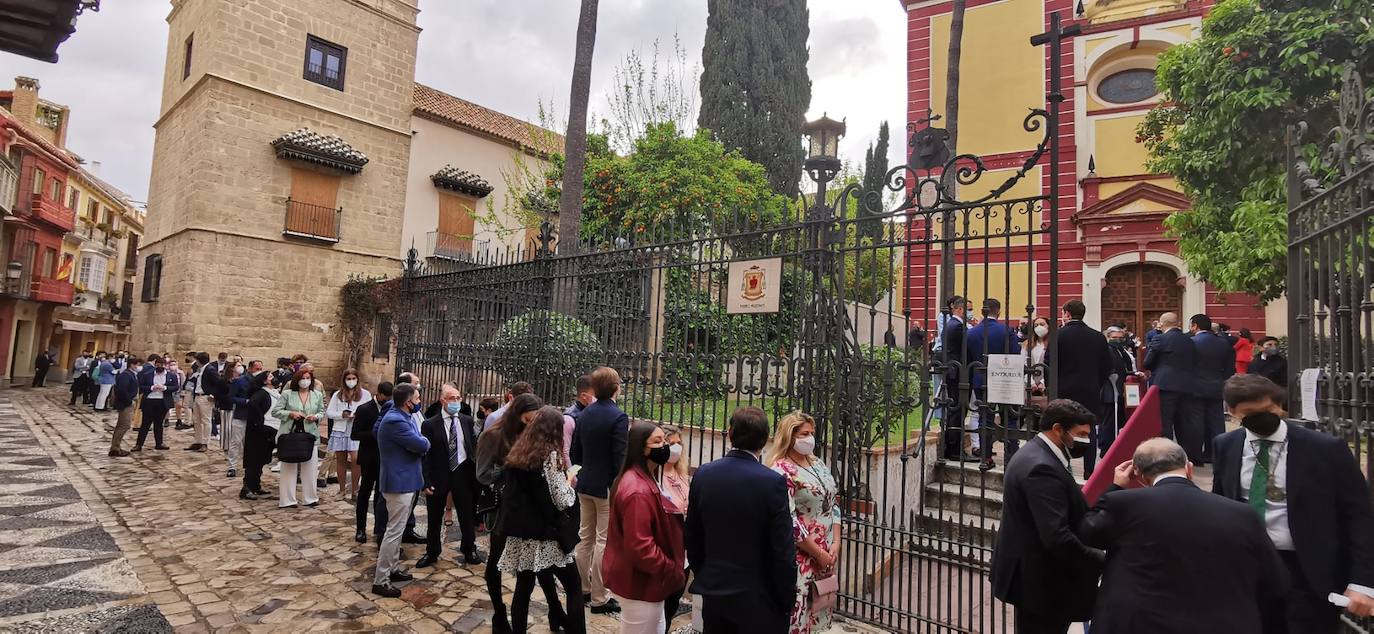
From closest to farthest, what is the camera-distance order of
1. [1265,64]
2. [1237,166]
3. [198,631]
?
[198,631], [1265,64], [1237,166]

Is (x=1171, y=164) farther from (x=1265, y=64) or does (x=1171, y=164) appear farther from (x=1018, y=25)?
(x=1018, y=25)

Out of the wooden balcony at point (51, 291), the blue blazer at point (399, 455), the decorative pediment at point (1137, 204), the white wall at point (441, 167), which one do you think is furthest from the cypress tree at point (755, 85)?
the wooden balcony at point (51, 291)

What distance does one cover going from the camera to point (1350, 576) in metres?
2.93

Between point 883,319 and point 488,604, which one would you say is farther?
point 883,319

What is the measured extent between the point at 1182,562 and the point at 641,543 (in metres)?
2.33

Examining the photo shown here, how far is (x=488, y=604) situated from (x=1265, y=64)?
43.4 feet

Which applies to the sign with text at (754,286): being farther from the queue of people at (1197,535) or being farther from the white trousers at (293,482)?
the white trousers at (293,482)

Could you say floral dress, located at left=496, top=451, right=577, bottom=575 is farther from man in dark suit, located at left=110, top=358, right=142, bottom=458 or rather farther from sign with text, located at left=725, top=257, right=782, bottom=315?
man in dark suit, located at left=110, top=358, right=142, bottom=458

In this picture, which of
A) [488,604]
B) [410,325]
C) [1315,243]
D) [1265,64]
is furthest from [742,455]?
[1265,64]

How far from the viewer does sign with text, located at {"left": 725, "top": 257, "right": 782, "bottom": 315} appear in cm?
589

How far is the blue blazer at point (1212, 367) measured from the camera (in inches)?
277

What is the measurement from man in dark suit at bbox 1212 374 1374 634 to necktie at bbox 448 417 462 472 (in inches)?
220

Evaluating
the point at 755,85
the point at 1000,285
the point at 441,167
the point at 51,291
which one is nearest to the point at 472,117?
the point at 441,167

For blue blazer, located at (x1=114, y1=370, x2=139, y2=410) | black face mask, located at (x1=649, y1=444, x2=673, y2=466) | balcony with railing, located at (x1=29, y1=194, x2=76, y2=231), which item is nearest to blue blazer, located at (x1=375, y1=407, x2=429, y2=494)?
black face mask, located at (x1=649, y1=444, x2=673, y2=466)
